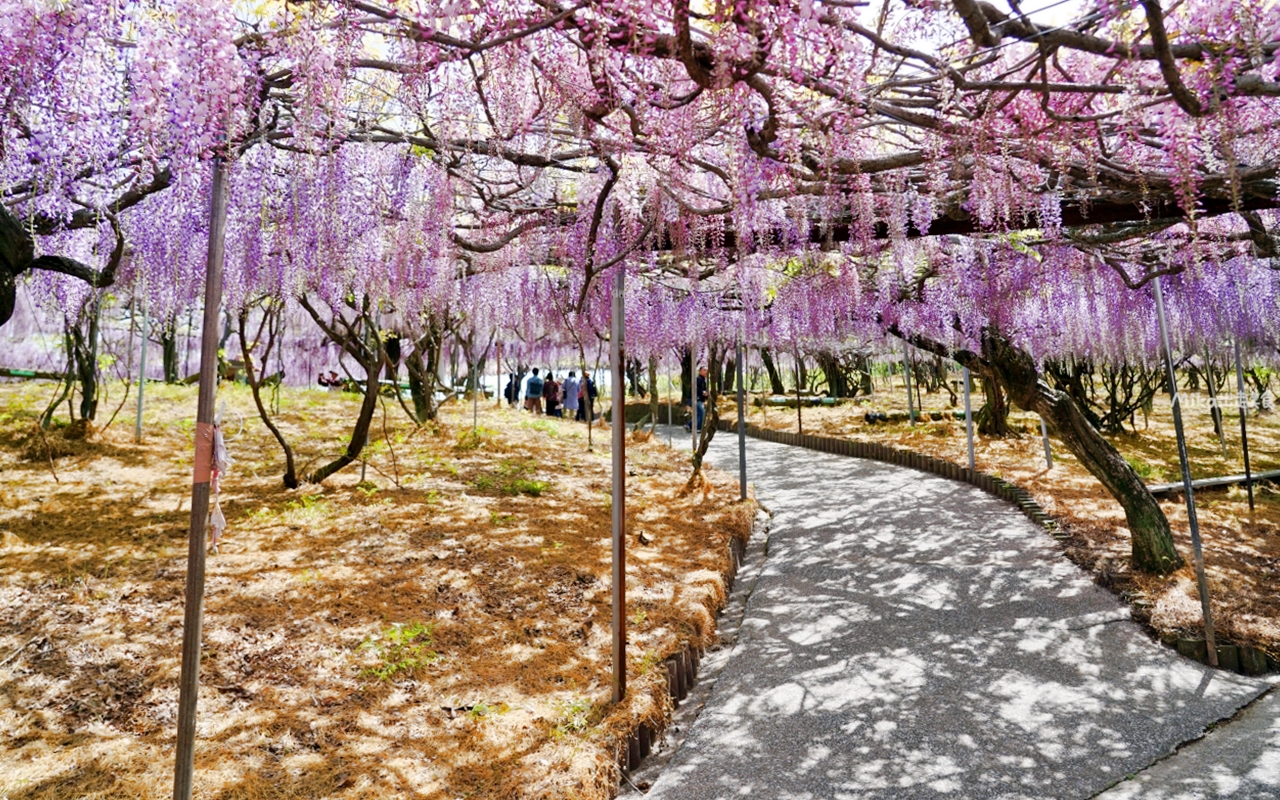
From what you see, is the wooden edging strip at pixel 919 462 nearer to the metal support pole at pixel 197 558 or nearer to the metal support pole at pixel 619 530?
the metal support pole at pixel 619 530

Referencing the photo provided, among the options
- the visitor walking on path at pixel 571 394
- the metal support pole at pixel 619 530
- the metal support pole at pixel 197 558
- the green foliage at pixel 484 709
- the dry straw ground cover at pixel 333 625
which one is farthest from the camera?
the visitor walking on path at pixel 571 394

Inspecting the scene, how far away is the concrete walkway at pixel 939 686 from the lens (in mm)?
2705

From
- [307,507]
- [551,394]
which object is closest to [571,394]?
[551,394]

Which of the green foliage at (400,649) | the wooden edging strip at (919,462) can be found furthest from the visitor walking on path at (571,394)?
the green foliage at (400,649)

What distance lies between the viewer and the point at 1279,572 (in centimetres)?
511

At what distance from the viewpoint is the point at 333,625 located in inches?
135

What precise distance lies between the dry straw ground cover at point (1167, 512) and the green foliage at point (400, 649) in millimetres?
3820

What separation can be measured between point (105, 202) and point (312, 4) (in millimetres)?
2184

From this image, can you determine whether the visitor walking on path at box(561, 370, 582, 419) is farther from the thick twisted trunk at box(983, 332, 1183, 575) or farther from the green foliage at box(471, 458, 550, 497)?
the thick twisted trunk at box(983, 332, 1183, 575)

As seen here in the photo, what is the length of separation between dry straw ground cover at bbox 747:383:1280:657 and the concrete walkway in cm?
28

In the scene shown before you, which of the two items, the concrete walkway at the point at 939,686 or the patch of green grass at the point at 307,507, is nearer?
the concrete walkway at the point at 939,686

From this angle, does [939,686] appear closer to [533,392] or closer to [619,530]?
[619,530]

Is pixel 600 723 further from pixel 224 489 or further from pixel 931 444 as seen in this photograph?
pixel 931 444

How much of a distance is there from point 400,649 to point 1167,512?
20.8ft
